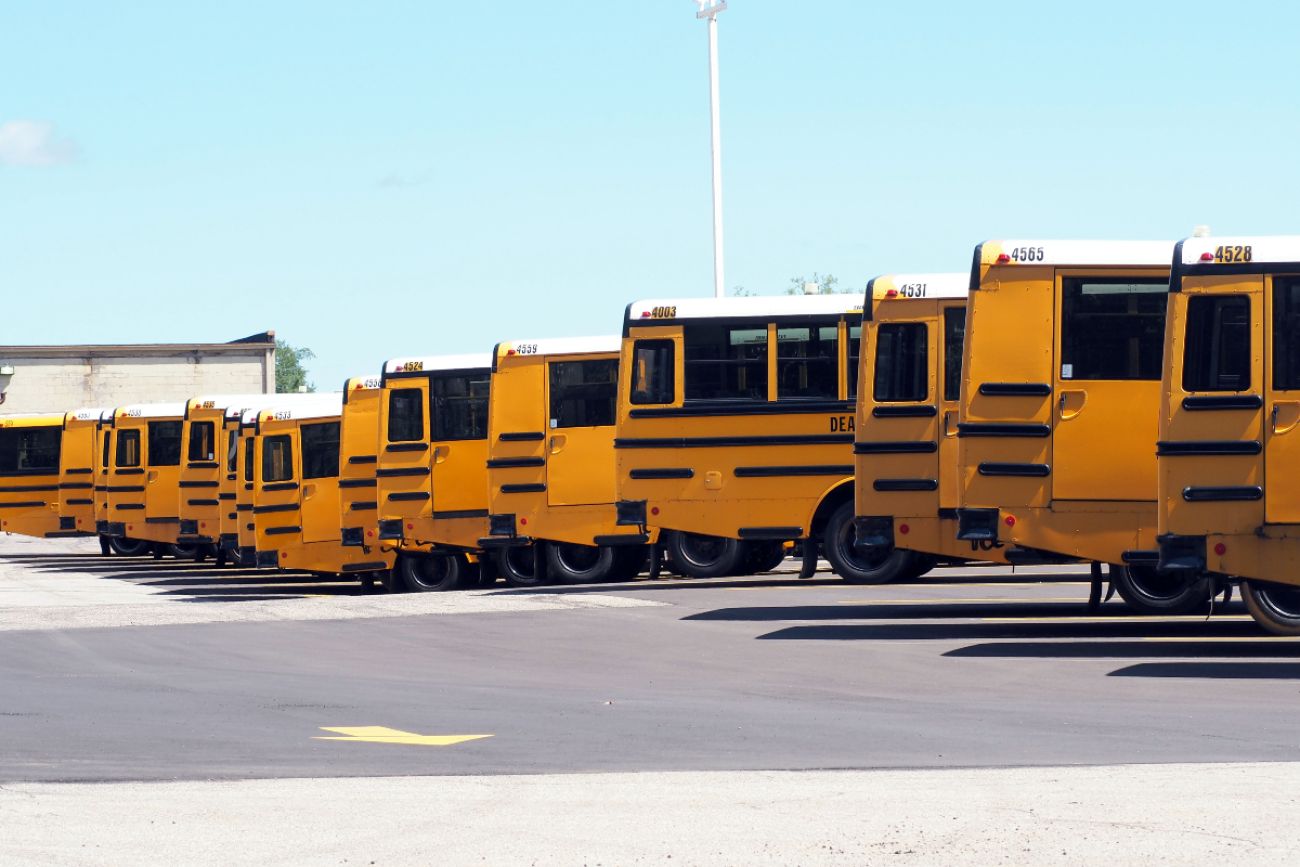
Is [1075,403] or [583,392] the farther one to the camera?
[583,392]

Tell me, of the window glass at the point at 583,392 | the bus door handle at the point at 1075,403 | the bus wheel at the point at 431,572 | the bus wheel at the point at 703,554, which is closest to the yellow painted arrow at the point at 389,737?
the bus door handle at the point at 1075,403

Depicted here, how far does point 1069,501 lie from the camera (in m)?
16.9

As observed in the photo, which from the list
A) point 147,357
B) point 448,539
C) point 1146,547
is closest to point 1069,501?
point 1146,547

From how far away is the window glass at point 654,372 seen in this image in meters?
23.8

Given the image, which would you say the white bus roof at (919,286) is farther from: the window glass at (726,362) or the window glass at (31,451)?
the window glass at (31,451)

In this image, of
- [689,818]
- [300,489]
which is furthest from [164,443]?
[689,818]

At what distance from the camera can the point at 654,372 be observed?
2384 cm

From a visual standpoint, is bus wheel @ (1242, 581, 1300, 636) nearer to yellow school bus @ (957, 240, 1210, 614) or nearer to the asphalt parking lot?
the asphalt parking lot

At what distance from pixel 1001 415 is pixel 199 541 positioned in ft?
77.9

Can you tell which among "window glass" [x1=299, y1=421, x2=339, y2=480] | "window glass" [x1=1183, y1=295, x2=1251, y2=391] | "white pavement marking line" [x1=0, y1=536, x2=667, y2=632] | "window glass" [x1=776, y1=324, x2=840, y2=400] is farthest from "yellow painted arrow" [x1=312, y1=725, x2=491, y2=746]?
"window glass" [x1=299, y1=421, x2=339, y2=480]

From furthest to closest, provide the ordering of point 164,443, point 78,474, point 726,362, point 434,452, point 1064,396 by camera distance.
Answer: point 78,474 < point 164,443 < point 434,452 < point 726,362 < point 1064,396

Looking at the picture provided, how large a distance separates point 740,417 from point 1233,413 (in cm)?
913

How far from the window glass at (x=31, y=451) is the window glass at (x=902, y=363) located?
93.0 feet

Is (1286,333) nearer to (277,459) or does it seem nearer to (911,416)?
(911,416)
